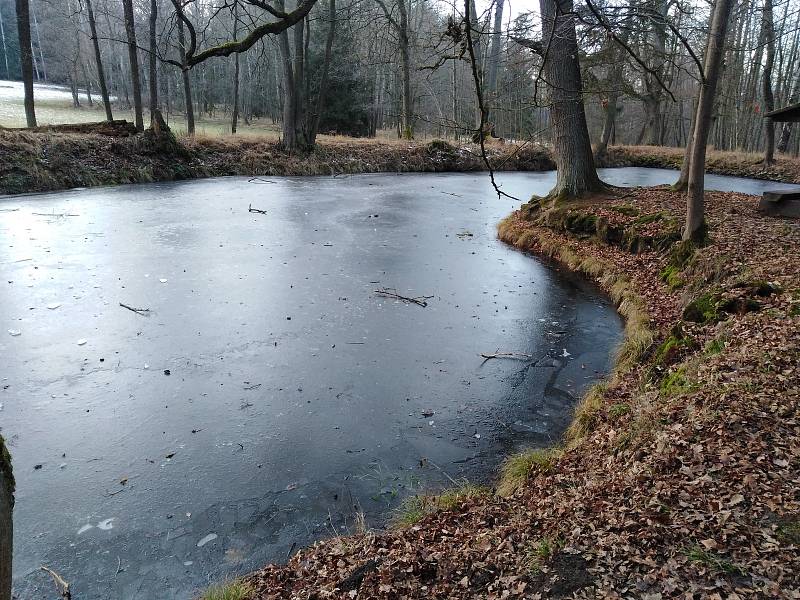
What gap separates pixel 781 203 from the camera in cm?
894

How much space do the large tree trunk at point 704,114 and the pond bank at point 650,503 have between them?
1937 mm

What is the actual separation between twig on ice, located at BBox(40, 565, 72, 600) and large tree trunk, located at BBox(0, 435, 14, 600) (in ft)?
4.43

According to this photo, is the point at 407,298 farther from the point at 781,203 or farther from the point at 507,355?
the point at 781,203

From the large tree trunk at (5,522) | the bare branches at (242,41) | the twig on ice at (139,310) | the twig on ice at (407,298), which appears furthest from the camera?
the twig on ice at (407,298)

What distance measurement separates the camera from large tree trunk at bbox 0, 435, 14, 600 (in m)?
1.99

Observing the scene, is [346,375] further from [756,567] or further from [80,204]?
[80,204]

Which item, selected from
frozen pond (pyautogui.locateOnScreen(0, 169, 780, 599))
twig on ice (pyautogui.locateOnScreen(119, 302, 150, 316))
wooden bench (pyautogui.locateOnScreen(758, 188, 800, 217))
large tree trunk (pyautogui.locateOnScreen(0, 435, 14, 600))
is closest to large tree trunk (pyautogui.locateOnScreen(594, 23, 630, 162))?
wooden bench (pyautogui.locateOnScreen(758, 188, 800, 217))

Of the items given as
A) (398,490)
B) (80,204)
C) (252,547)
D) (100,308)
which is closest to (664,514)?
(398,490)

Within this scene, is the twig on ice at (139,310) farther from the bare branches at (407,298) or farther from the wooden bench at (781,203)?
the wooden bench at (781,203)

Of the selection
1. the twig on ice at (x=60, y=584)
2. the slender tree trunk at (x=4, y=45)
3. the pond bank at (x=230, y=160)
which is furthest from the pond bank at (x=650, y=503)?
the slender tree trunk at (x=4, y=45)

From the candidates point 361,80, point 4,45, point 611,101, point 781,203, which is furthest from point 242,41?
point 4,45

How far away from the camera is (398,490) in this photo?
4.25 metres

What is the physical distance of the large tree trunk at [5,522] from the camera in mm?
1991

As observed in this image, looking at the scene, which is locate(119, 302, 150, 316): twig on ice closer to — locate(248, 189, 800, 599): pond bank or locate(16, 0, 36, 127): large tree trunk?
locate(248, 189, 800, 599): pond bank
